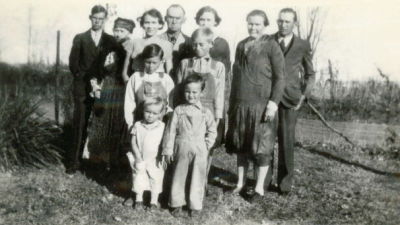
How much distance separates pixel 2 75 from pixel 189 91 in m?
4.52

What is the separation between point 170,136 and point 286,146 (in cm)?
151

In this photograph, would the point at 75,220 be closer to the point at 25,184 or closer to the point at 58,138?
the point at 25,184

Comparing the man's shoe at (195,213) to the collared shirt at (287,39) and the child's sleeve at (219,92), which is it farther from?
the collared shirt at (287,39)

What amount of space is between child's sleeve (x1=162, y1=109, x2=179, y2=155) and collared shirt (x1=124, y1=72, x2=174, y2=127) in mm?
385

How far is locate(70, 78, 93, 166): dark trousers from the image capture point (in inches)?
214

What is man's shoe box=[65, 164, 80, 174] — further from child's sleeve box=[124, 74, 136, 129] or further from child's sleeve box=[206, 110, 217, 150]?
child's sleeve box=[206, 110, 217, 150]

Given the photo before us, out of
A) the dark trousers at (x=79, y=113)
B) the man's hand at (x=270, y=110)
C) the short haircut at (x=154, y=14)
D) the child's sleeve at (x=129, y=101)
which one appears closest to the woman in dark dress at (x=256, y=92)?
the man's hand at (x=270, y=110)

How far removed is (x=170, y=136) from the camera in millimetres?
4246

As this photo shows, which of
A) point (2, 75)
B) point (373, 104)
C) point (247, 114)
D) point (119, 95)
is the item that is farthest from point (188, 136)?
point (373, 104)

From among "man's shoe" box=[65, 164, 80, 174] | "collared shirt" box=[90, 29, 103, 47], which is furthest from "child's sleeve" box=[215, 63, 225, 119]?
"man's shoe" box=[65, 164, 80, 174]

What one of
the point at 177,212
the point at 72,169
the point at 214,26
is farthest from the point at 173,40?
the point at 72,169

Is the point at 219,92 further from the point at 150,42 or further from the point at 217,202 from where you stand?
the point at 217,202

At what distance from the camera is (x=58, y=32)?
7816 mm

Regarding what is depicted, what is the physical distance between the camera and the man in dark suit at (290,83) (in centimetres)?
480
